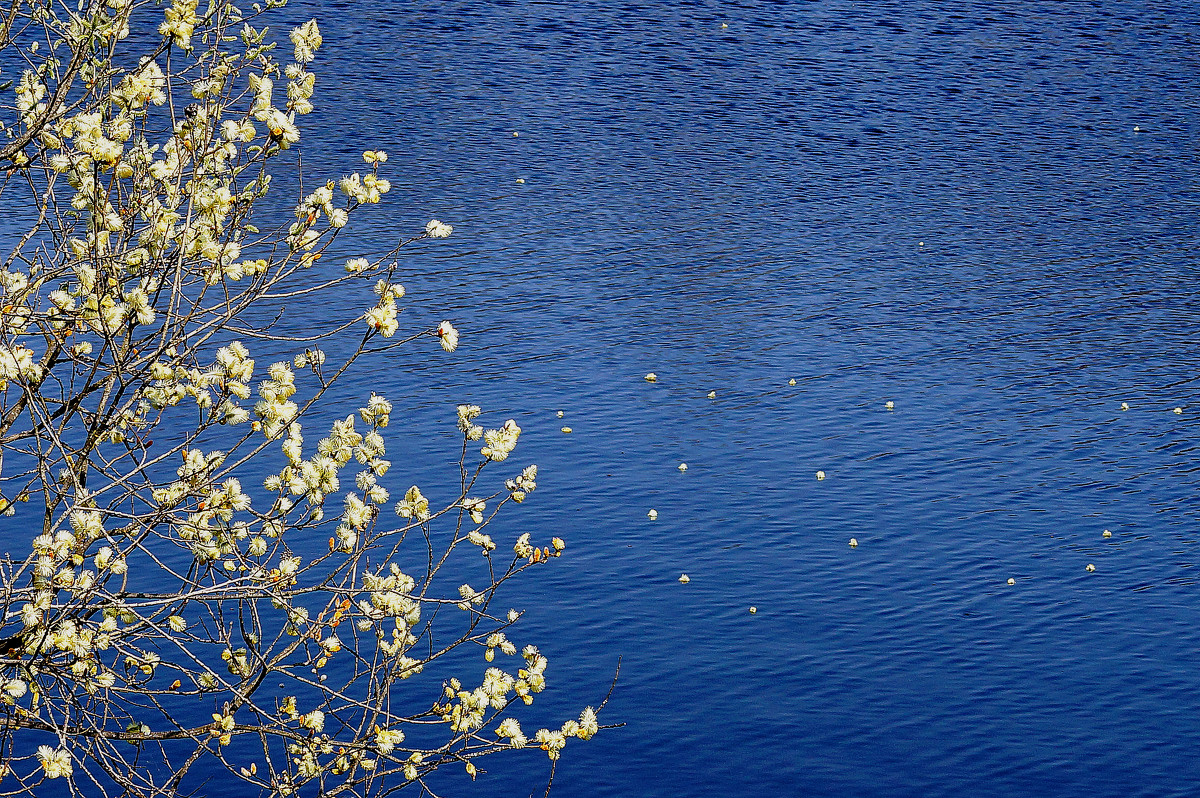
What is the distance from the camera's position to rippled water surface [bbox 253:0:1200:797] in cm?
2042

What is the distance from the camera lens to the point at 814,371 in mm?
32219

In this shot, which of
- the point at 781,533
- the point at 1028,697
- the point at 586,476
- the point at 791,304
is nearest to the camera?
the point at 1028,697

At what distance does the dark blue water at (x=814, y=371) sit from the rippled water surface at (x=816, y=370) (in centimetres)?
9

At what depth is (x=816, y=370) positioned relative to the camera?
106ft

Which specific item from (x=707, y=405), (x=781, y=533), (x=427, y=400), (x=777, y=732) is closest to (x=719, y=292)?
(x=707, y=405)

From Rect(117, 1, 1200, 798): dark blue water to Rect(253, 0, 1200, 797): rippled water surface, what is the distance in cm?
9

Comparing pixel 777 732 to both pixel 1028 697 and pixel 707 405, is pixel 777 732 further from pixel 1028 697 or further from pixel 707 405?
pixel 707 405

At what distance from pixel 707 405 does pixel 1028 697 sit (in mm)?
11504

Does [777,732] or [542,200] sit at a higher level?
[777,732]

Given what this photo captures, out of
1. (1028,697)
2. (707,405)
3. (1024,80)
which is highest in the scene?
(1028,697)

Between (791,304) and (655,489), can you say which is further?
(791,304)

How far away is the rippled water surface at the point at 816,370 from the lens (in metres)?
20.4

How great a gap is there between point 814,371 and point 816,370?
0.28 ft

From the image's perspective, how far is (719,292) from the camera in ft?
124
